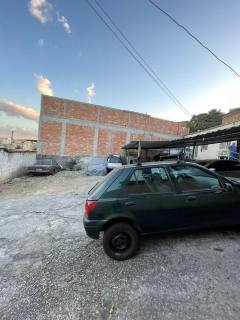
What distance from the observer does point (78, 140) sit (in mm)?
20547

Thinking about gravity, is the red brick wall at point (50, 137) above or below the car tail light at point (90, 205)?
above

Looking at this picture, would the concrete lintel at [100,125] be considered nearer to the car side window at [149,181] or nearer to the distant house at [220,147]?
the distant house at [220,147]

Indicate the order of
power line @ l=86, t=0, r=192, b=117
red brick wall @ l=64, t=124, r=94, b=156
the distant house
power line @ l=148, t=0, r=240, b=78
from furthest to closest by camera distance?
red brick wall @ l=64, t=124, r=94, b=156 < the distant house < power line @ l=86, t=0, r=192, b=117 < power line @ l=148, t=0, r=240, b=78

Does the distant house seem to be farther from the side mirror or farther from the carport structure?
the side mirror

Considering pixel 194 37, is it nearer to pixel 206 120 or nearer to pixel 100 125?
pixel 100 125

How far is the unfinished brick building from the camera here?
63.9ft

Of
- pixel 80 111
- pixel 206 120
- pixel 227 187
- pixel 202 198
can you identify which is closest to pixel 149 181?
pixel 202 198

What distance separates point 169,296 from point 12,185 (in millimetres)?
10679

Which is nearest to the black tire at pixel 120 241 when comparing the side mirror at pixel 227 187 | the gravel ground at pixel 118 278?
the gravel ground at pixel 118 278

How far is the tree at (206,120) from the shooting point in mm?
36500

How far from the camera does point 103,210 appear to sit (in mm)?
3082

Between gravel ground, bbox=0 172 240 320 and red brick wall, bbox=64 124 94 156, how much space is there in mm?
16344

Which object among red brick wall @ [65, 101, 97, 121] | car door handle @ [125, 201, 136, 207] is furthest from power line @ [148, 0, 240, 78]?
red brick wall @ [65, 101, 97, 121]

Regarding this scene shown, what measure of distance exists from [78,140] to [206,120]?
87.9 ft
